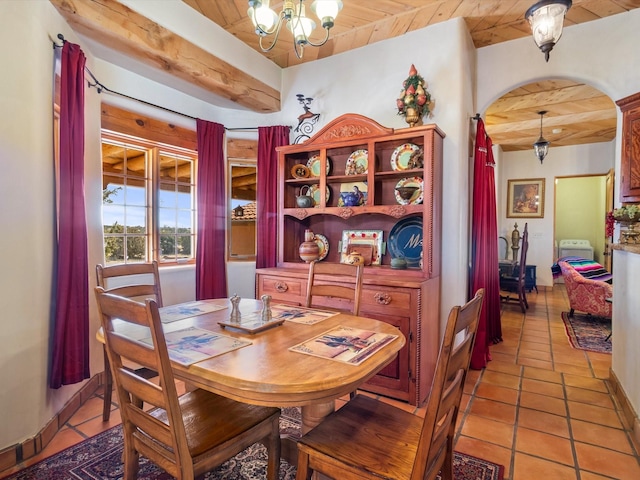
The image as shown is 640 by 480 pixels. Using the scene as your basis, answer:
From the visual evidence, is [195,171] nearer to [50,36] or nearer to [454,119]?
[50,36]

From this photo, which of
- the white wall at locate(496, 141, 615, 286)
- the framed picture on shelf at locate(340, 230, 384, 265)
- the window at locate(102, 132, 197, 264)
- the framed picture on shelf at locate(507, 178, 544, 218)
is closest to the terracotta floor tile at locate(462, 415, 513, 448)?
the framed picture on shelf at locate(340, 230, 384, 265)

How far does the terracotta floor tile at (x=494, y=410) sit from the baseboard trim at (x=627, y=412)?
0.60 metres

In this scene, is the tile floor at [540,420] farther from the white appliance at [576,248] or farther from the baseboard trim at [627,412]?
the white appliance at [576,248]

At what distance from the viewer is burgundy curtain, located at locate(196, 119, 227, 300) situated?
354 cm

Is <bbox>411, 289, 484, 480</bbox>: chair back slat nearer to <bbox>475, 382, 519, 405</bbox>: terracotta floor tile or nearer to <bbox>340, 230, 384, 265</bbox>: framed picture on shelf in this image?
<bbox>475, 382, 519, 405</bbox>: terracotta floor tile

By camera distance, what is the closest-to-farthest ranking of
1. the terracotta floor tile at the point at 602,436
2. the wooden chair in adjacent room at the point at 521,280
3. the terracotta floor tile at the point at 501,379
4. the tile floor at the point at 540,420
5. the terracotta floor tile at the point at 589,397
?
the tile floor at the point at 540,420 < the terracotta floor tile at the point at 602,436 < the terracotta floor tile at the point at 589,397 < the terracotta floor tile at the point at 501,379 < the wooden chair in adjacent room at the point at 521,280

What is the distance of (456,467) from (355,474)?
955mm

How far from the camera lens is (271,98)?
367 centimetres

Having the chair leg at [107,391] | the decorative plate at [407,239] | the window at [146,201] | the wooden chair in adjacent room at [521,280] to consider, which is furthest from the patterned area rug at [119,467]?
the wooden chair in adjacent room at [521,280]

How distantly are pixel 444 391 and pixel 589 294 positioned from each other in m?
4.46

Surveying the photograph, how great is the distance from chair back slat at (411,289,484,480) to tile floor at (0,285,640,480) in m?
0.89

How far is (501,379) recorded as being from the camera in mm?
2859

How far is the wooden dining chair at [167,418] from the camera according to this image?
108 cm

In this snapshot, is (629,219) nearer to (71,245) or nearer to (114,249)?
(71,245)
